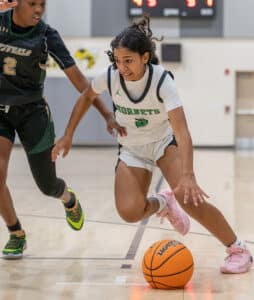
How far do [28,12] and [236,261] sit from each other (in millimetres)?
2044

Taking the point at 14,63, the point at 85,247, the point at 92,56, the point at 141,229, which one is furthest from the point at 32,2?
the point at 92,56

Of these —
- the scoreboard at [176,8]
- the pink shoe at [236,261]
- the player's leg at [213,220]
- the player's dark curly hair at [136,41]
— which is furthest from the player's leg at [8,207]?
the scoreboard at [176,8]

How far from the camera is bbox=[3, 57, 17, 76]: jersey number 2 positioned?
4.34 meters

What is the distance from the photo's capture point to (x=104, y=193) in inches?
306

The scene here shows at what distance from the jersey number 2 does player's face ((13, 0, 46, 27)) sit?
24cm

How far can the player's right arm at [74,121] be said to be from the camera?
163 inches

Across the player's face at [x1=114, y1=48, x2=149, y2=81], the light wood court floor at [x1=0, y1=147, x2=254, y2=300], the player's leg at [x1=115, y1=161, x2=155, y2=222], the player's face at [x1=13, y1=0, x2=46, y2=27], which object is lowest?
the light wood court floor at [x1=0, y1=147, x2=254, y2=300]

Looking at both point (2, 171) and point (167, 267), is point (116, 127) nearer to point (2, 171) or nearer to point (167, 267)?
point (2, 171)

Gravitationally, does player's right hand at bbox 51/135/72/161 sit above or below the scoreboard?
above

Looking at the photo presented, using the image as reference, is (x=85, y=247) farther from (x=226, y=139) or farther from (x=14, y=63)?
(x=226, y=139)

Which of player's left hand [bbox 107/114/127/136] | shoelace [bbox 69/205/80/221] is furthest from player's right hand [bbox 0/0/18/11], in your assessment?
shoelace [bbox 69/205/80/221]

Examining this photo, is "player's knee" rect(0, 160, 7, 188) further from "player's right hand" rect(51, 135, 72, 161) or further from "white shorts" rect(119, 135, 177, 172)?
"white shorts" rect(119, 135, 177, 172)

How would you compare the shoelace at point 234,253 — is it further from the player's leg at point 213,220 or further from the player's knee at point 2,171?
the player's knee at point 2,171

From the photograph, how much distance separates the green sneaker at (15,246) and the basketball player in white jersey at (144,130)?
819 mm
